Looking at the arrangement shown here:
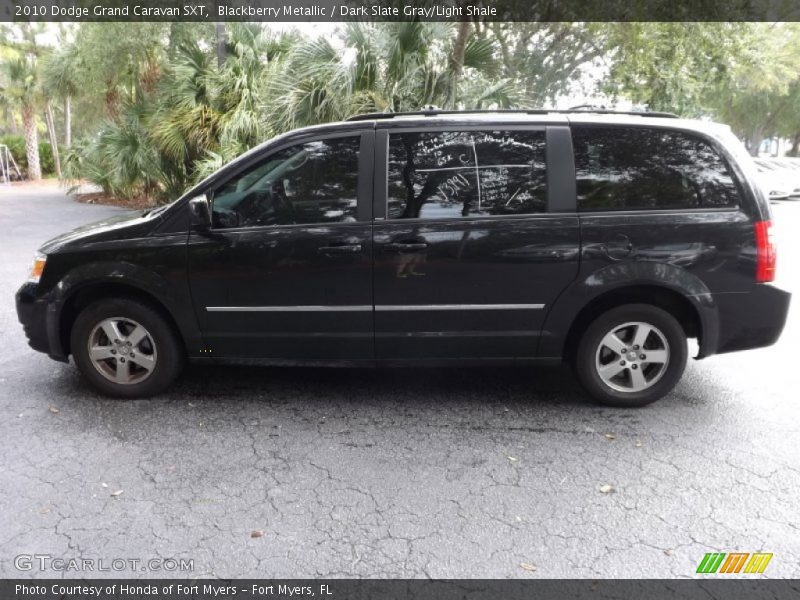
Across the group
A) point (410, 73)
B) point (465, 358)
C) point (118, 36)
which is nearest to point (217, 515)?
point (465, 358)

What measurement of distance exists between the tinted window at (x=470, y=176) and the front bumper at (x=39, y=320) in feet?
7.86

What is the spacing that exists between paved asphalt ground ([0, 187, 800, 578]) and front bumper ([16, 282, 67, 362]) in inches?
15.5

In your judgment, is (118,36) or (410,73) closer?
(410,73)

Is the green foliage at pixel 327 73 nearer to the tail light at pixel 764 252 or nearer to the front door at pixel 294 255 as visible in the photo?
the front door at pixel 294 255

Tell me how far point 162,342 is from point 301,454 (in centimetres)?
135

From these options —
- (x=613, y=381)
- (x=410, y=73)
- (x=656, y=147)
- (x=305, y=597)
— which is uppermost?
(x=410, y=73)

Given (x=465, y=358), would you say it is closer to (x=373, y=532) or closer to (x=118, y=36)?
(x=373, y=532)

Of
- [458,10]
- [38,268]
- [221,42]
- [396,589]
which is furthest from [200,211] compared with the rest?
[221,42]

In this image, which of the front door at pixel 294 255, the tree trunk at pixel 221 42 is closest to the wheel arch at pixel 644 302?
the front door at pixel 294 255

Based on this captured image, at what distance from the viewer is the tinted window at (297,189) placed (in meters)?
3.94

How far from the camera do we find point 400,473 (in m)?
3.31

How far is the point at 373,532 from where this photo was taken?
2.80 m

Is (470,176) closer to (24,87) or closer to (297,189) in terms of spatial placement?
(297,189)

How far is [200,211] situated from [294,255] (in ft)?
2.15
